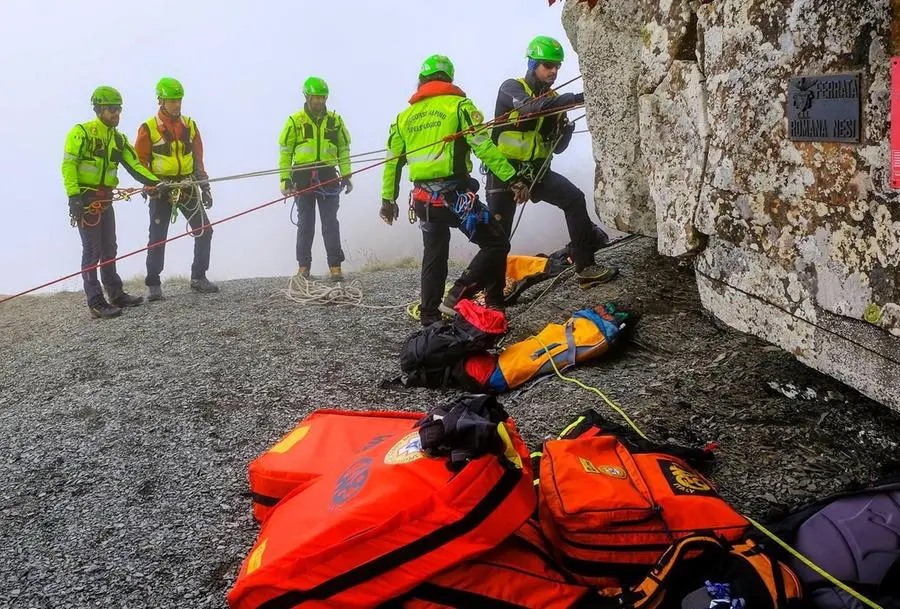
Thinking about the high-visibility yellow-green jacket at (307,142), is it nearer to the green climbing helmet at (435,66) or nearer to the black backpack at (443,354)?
the green climbing helmet at (435,66)

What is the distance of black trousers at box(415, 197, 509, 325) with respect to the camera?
5.89m

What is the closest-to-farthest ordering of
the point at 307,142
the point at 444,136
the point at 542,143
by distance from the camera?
the point at 444,136 < the point at 542,143 < the point at 307,142

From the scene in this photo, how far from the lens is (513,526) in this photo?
7.15 feet

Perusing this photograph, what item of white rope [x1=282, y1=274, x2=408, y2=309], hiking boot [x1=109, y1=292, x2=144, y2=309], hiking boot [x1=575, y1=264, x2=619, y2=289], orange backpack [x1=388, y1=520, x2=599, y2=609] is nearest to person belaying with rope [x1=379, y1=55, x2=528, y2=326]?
hiking boot [x1=575, y1=264, x2=619, y2=289]

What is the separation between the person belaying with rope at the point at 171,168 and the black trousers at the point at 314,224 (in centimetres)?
114

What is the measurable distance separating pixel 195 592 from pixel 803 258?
2891mm

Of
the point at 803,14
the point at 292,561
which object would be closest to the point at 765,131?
the point at 803,14

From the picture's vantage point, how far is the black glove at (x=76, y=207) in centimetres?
758

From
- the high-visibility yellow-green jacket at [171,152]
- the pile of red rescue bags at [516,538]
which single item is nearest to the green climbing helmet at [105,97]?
the high-visibility yellow-green jacket at [171,152]

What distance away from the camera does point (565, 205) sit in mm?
6117

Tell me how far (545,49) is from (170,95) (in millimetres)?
4641

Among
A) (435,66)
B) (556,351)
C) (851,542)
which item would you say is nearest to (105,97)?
(435,66)

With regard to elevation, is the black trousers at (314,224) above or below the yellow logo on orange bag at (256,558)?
above

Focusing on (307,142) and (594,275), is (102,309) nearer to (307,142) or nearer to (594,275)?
(307,142)
